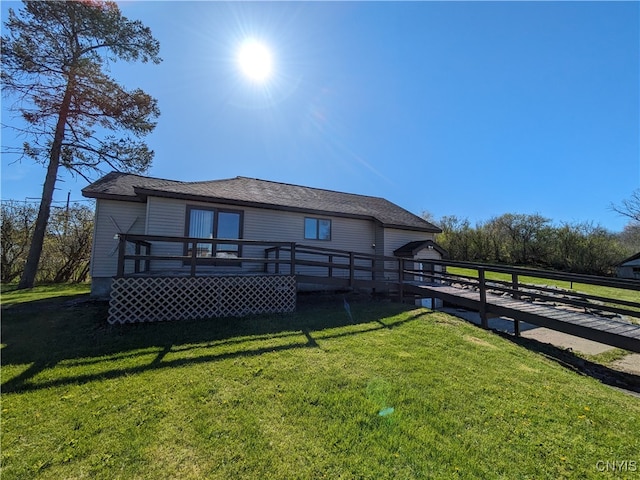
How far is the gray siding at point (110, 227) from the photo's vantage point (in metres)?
9.18

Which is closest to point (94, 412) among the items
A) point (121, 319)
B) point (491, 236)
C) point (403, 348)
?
point (121, 319)

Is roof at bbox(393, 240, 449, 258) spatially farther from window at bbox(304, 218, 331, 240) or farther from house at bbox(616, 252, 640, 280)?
house at bbox(616, 252, 640, 280)

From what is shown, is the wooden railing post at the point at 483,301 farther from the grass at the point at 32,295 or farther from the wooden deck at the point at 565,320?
the grass at the point at 32,295

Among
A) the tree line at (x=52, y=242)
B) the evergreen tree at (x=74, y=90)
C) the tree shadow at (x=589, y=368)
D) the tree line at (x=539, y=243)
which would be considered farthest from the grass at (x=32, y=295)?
the tree line at (x=539, y=243)

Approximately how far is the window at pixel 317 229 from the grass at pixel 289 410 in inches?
249

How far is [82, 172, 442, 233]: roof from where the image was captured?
9080 mm

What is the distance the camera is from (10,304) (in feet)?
23.8

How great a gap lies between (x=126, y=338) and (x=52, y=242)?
14.1 meters

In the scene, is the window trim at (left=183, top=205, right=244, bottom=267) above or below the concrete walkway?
above

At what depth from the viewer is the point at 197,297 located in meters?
6.42

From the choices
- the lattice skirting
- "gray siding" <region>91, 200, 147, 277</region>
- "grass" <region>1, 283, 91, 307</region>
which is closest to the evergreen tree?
"grass" <region>1, 283, 91, 307</region>

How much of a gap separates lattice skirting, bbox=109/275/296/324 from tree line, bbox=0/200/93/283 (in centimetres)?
1244

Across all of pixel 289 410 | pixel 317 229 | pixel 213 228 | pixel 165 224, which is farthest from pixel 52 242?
pixel 289 410

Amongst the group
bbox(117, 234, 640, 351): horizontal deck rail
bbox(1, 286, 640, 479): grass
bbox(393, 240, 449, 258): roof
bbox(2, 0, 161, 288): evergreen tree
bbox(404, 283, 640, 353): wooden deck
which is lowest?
bbox(1, 286, 640, 479): grass
